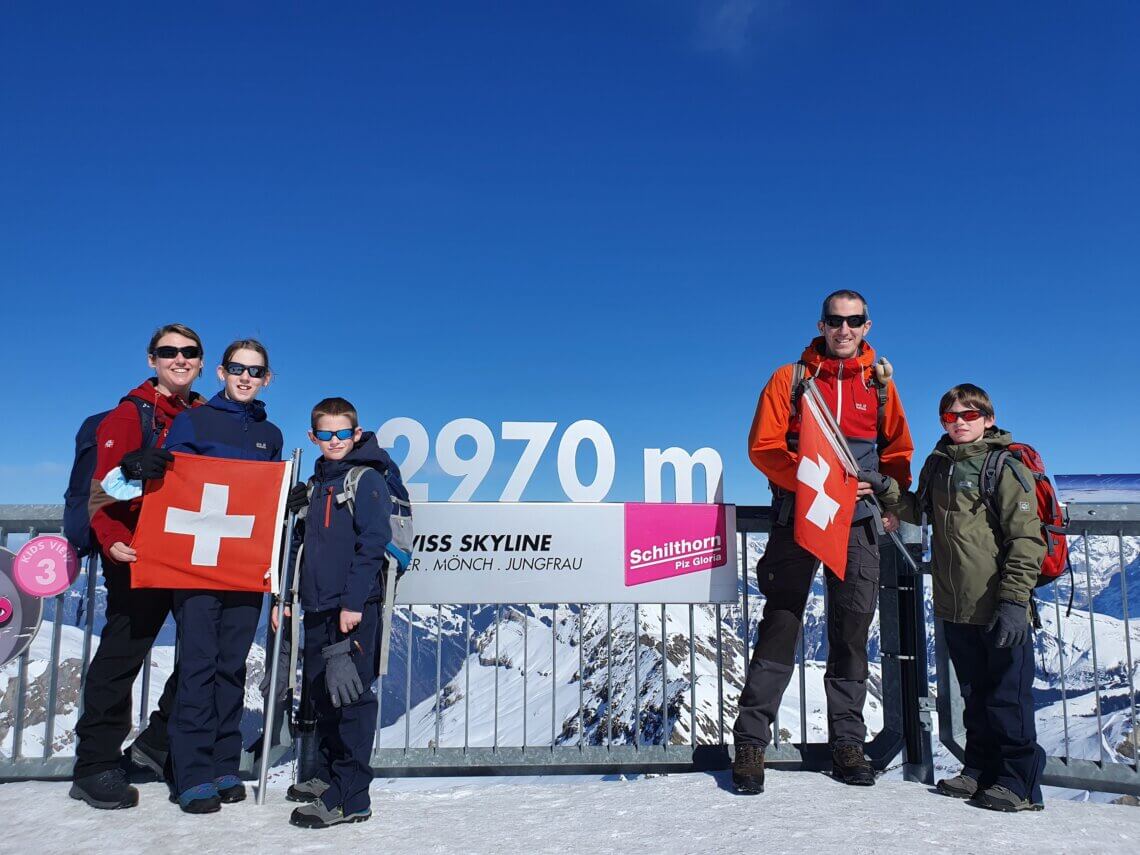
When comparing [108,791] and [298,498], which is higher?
[298,498]

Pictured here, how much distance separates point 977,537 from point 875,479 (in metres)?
0.64

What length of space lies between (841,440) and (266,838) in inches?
150

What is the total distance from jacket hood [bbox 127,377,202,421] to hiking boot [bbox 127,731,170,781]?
202cm

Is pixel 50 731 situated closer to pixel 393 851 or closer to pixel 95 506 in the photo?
pixel 95 506

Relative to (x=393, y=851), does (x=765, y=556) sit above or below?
above

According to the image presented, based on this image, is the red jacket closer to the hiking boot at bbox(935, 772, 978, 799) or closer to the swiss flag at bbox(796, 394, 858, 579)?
the swiss flag at bbox(796, 394, 858, 579)

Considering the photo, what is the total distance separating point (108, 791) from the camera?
178 inches

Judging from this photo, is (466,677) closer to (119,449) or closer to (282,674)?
(282,674)

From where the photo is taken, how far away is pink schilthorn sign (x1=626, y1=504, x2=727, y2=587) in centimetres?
582

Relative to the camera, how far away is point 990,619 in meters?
4.64

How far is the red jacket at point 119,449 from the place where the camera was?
4598 mm

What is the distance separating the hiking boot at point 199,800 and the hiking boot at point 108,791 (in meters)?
0.35

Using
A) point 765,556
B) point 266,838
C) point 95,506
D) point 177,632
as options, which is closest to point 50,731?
point 177,632

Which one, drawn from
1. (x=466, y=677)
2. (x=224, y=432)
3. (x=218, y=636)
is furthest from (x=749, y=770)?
(x=224, y=432)
